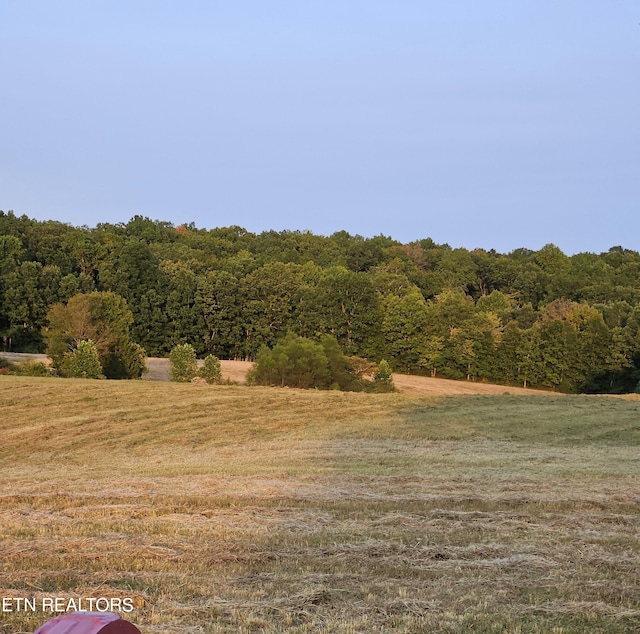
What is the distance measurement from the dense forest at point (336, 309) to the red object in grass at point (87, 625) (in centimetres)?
7726

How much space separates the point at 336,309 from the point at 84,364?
148 ft

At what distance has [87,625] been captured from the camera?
301 centimetres

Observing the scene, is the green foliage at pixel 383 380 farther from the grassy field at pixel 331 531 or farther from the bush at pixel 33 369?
the grassy field at pixel 331 531

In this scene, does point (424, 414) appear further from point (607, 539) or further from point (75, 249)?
point (75, 249)

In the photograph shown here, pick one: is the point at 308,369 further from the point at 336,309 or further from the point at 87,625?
the point at 87,625

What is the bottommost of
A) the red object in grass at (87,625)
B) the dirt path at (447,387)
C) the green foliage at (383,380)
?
the dirt path at (447,387)

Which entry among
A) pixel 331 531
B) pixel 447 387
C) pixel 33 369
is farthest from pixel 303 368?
pixel 331 531

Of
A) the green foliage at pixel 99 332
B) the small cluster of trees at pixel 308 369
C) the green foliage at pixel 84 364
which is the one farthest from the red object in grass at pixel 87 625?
the green foliage at pixel 99 332

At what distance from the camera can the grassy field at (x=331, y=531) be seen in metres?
6.30

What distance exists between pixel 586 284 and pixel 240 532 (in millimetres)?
107703

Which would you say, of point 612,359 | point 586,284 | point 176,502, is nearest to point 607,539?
point 176,502

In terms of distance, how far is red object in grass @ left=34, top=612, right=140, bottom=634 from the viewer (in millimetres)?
2971

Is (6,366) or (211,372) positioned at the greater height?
(211,372)

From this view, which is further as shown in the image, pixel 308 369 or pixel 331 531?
pixel 308 369
